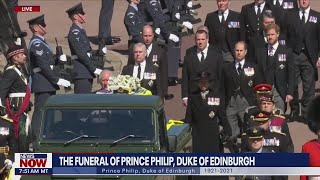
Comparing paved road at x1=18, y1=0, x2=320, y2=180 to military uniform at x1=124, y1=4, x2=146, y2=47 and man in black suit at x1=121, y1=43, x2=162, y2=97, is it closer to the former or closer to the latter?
military uniform at x1=124, y1=4, x2=146, y2=47

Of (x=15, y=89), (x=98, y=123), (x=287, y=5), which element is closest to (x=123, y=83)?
(x=15, y=89)

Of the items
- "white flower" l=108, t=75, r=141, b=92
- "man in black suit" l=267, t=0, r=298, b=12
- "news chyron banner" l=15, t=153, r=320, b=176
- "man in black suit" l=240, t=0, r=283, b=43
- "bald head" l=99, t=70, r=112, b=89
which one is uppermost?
"man in black suit" l=267, t=0, r=298, b=12

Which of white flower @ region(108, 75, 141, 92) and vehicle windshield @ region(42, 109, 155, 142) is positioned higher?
white flower @ region(108, 75, 141, 92)

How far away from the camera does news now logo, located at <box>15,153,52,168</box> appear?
49.6 ft

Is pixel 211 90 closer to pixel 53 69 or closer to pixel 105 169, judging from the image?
pixel 53 69

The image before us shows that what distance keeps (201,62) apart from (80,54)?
2.43 metres

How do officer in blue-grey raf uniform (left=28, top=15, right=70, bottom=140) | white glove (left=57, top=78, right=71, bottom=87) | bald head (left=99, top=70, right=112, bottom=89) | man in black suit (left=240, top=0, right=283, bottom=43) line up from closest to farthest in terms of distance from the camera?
bald head (left=99, top=70, right=112, bottom=89) → officer in blue-grey raf uniform (left=28, top=15, right=70, bottom=140) → white glove (left=57, top=78, right=71, bottom=87) → man in black suit (left=240, top=0, right=283, bottom=43)

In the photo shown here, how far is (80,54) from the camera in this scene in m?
21.7

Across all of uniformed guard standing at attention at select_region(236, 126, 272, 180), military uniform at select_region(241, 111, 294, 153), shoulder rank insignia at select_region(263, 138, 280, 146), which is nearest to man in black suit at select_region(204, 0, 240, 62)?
military uniform at select_region(241, 111, 294, 153)

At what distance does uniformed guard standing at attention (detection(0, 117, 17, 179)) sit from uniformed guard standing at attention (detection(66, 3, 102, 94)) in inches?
140

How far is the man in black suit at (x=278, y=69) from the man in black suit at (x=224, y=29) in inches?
50.3

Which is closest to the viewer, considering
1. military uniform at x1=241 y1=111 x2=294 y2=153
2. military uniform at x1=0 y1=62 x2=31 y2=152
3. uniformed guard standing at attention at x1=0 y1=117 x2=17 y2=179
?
military uniform at x1=241 y1=111 x2=294 y2=153

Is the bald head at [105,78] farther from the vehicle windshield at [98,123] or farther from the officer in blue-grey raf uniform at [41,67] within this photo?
the vehicle windshield at [98,123]

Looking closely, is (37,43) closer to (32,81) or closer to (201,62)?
(32,81)
